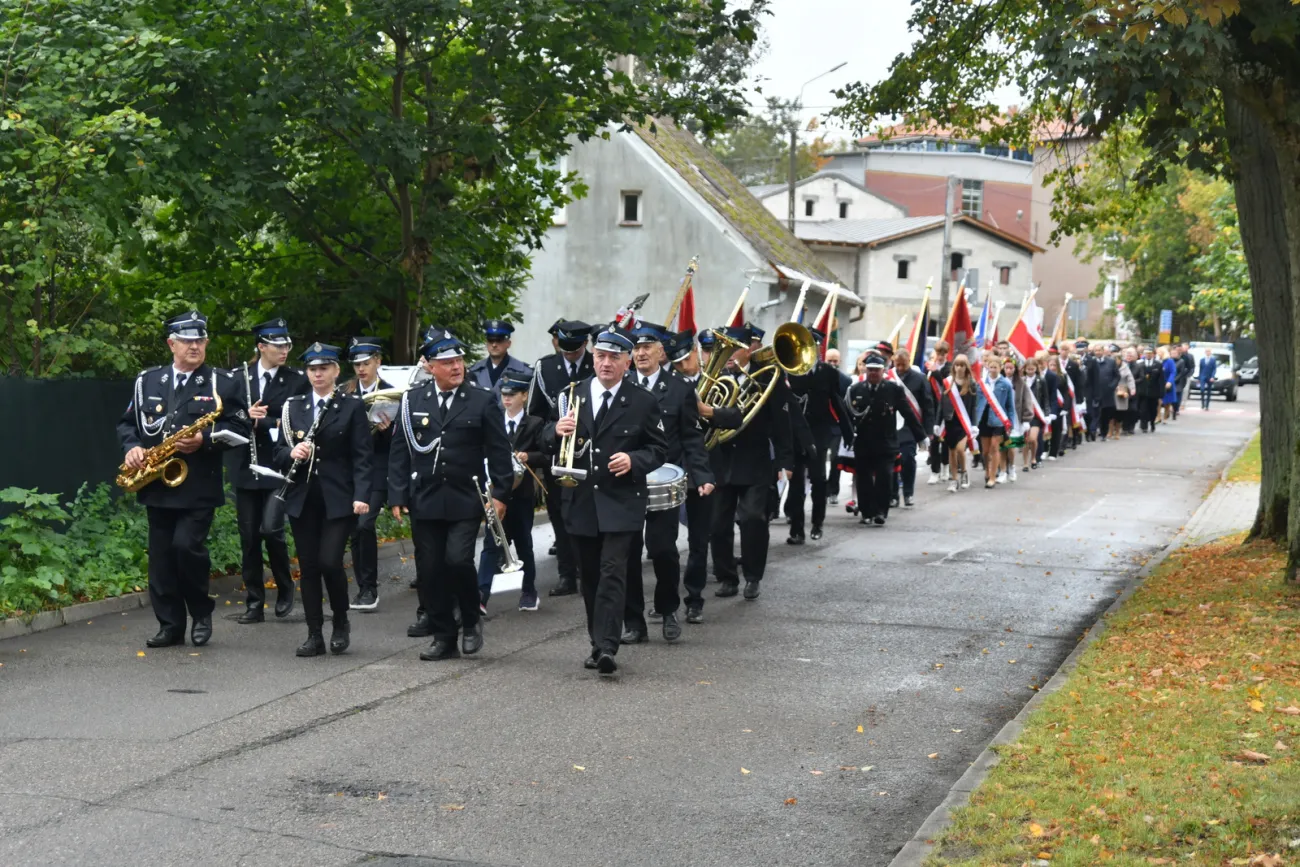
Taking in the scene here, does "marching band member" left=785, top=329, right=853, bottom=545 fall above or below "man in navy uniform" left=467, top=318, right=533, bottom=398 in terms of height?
below

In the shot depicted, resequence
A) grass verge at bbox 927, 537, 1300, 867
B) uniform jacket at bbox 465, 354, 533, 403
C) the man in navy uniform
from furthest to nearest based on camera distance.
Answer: the man in navy uniform
uniform jacket at bbox 465, 354, 533, 403
grass verge at bbox 927, 537, 1300, 867

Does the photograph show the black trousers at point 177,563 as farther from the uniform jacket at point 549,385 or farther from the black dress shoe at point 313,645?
the uniform jacket at point 549,385

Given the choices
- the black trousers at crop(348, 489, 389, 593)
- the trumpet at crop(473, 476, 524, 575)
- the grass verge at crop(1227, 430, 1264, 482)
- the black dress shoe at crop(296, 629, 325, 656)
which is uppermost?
the trumpet at crop(473, 476, 524, 575)

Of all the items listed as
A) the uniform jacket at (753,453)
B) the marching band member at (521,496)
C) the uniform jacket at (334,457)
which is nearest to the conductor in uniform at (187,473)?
the uniform jacket at (334,457)

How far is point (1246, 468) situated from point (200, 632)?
70.2ft

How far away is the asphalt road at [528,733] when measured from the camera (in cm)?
632

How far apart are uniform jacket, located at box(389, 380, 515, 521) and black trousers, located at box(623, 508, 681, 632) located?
1.08 meters

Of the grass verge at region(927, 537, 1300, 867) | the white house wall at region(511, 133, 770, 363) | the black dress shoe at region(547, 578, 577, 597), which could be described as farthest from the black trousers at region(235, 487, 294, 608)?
the white house wall at region(511, 133, 770, 363)

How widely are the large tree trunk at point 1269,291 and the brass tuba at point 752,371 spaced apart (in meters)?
3.80

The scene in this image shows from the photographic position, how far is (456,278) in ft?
55.0

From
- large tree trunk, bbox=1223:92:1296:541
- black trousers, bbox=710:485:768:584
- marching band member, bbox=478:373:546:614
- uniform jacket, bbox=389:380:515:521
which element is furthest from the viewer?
large tree trunk, bbox=1223:92:1296:541

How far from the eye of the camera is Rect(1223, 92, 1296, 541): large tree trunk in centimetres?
1420

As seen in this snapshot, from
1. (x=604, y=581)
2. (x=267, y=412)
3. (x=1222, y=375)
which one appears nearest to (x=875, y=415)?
(x=267, y=412)

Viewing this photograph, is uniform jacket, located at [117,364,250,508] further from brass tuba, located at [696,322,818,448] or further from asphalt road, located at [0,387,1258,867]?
brass tuba, located at [696,322,818,448]
